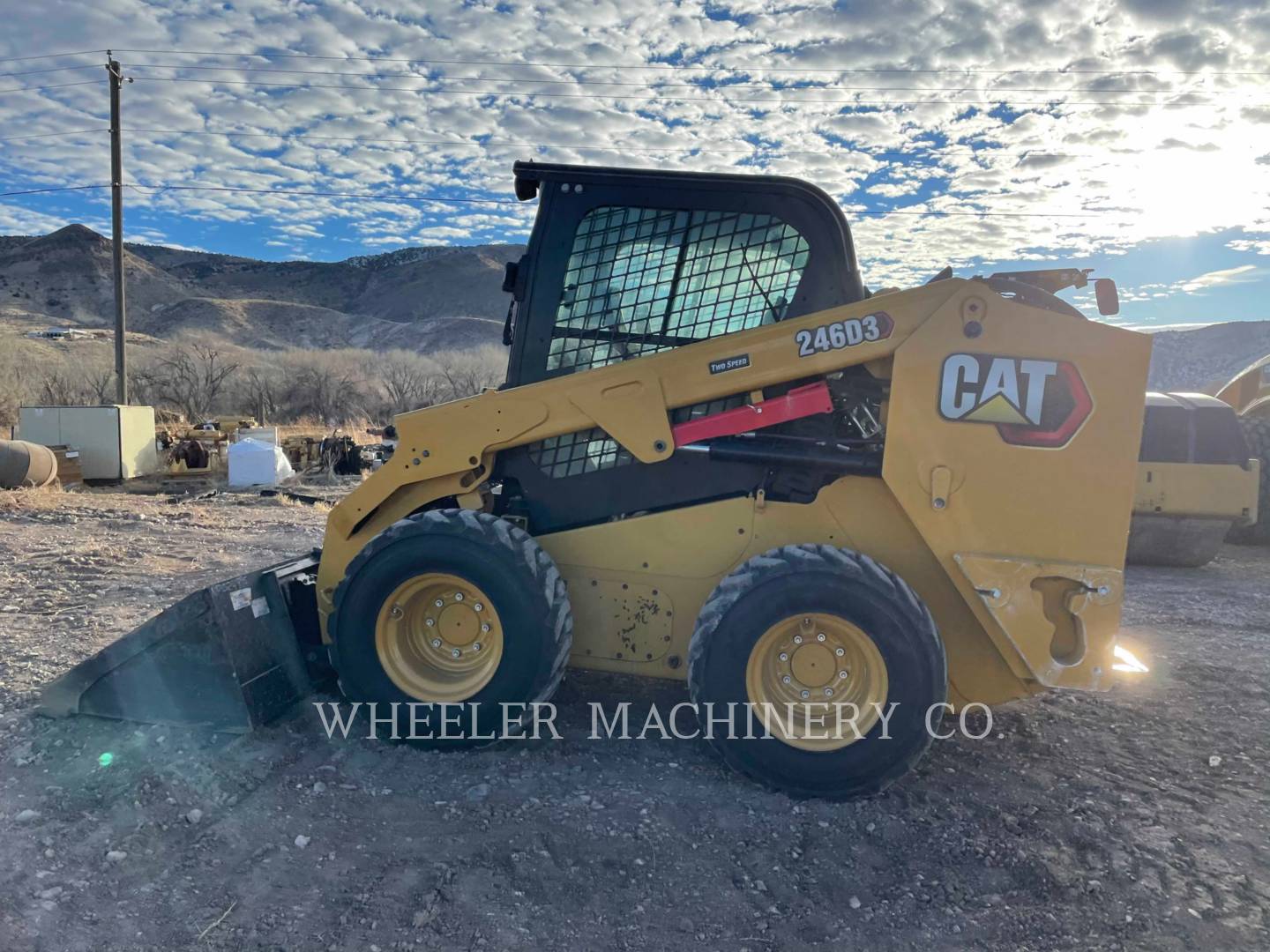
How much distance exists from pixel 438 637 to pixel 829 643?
182 cm

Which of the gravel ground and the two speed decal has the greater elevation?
the two speed decal

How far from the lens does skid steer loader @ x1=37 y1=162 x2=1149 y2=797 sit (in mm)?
3490

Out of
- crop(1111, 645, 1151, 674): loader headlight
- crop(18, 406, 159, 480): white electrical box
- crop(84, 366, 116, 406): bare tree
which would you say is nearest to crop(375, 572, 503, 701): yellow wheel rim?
crop(1111, 645, 1151, 674): loader headlight

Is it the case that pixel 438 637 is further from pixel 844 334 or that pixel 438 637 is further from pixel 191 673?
pixel 844 334

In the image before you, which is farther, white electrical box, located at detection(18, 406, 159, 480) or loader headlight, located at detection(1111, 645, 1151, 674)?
white electrical box, located at detection(18, 406, 159, 480)

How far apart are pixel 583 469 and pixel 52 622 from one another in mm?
4082

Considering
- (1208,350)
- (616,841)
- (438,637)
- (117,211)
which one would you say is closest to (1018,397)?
(616,841)

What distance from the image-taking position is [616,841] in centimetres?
325

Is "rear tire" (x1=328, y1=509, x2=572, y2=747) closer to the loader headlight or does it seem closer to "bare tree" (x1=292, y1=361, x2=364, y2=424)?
the loader headlight

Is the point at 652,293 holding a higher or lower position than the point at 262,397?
higher

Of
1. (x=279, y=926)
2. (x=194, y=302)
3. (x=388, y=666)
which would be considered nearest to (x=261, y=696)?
(x=388, y=666)

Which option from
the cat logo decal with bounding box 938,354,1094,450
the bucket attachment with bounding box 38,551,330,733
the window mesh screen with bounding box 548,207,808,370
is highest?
the window mesh screen with bounding box 548,207,808,370

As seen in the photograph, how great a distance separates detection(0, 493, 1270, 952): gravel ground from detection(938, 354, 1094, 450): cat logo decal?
1573mm

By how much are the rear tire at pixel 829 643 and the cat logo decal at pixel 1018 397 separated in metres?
0.78
